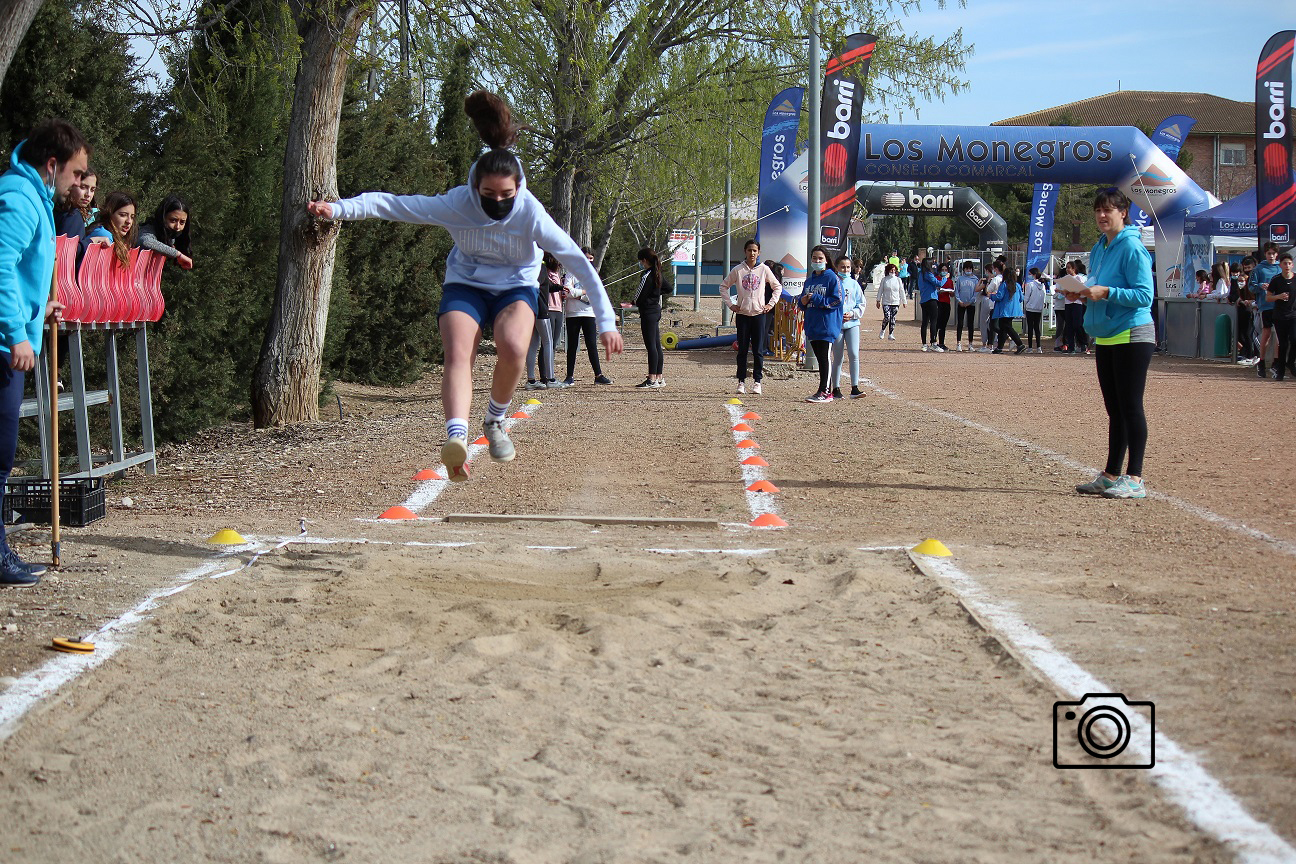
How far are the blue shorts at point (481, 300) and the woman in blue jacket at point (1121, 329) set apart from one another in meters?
4.12

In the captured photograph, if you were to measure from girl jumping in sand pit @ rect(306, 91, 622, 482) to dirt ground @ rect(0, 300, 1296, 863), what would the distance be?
1.03m

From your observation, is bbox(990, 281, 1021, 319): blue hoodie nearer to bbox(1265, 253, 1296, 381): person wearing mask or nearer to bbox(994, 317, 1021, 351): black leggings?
bbox(994, 317, 1021, 351): black leggings

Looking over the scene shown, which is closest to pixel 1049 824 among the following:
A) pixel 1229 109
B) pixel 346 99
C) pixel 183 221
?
pixel 183 221

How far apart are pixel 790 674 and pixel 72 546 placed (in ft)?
14.1

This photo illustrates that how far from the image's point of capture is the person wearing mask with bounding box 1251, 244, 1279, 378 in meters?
19.8

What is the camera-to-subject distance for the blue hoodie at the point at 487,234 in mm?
6578

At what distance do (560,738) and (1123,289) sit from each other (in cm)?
627

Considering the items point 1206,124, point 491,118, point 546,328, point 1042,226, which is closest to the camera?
point 491,118

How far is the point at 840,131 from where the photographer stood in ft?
73.8

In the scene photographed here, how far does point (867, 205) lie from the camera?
40.2 m

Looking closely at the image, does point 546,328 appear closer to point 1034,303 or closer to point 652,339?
point 652,339

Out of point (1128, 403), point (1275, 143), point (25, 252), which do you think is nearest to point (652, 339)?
point (1128, 403)

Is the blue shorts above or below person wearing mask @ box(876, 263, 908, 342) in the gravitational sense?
below

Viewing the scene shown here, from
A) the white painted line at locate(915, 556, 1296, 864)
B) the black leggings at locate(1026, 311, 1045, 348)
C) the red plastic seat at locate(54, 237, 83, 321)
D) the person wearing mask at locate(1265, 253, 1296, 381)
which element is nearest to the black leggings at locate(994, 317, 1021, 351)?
the black leggings at locate(1026, 311, 1045, 348)
